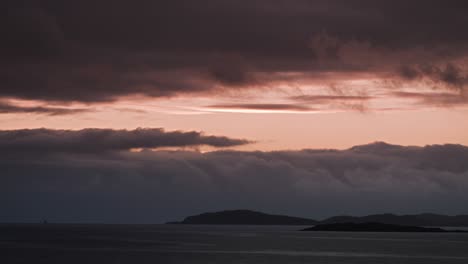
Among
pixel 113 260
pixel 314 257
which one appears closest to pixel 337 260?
pixel 314 257

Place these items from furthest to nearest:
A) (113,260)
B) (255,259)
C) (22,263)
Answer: (255,259), (113,260), (22,263)

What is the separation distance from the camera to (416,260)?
447 ft

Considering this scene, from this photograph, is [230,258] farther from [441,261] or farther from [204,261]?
[441,261]

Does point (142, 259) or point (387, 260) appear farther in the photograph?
point (387, 260)

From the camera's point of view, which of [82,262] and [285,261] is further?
[285,261]

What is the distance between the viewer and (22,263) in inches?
4528

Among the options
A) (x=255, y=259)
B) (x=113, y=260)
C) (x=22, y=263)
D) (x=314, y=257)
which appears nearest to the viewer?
(x=22, y=263)

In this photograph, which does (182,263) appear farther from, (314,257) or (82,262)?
(314,257)

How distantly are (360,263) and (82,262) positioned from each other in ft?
152

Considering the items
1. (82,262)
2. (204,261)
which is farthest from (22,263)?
(204,261)

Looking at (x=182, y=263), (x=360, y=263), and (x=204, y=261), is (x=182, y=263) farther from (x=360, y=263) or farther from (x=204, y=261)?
(x=360, y=263)

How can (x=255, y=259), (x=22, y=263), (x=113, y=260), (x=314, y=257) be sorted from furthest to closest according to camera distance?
(x=314, y=257), (x=255, y=259), (x=113, y=260), (x=22, y=263)

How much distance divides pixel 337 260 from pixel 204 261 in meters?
25.2

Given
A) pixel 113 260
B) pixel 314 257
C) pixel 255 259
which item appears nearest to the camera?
pixel 113 260
